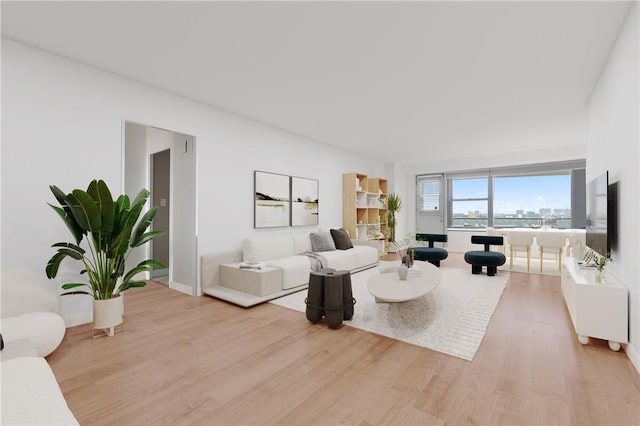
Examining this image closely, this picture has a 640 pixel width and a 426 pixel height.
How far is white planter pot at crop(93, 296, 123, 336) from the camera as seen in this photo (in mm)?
2713

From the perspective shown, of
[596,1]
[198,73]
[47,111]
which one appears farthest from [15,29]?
[596,1]

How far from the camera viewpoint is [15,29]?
2512 mm

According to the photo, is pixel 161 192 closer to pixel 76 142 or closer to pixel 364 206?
pixel 76 142

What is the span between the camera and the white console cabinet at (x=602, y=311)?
237cm

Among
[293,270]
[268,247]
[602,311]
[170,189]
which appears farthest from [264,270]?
[602,311]

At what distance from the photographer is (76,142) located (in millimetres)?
2988

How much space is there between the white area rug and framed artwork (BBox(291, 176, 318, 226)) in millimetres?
1779

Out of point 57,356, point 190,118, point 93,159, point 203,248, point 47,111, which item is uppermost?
point 190,118

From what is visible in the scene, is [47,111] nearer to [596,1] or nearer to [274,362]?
[274,362]

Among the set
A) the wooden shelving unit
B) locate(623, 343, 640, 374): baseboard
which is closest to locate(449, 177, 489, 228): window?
the wooden shelving unit

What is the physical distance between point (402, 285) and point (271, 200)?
2.78 m

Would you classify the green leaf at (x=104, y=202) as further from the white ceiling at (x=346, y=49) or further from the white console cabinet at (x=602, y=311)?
the white console cabinet at (x=602, y=311)

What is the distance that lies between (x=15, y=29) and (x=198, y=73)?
1.47 metres

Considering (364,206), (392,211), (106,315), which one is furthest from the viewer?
(392,211)
